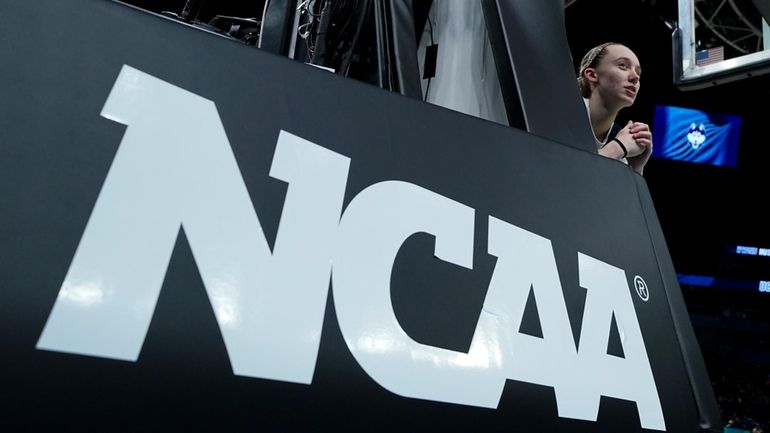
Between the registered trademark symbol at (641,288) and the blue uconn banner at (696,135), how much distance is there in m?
8.91

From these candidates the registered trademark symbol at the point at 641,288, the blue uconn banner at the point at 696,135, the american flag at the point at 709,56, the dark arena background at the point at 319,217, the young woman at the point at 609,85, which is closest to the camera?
the dark arena background at the point at 319,217

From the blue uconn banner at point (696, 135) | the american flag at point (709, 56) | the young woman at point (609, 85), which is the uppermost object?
the blue uconn banner at point (696, 135)

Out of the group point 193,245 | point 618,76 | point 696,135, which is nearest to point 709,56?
point 618,76

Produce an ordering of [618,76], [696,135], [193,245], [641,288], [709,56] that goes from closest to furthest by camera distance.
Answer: [193,245], [641,288], [618,76], [709,56], [696,135]

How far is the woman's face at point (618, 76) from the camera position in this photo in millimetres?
1632

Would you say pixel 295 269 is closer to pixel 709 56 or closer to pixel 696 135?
pixel 709 56

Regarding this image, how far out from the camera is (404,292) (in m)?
0.77

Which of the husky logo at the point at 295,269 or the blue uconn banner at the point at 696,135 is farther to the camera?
the blue uconn banner at the point at 696,135

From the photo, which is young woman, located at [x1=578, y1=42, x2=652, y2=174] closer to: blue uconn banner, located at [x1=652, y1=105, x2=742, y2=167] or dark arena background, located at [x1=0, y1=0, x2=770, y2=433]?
dark arena background, located at [x1=0, y1=0, x2=770, y2=433]

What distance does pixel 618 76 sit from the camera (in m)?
1.64

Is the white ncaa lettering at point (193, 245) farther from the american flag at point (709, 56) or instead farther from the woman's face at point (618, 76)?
the american flag at point (709, 56)

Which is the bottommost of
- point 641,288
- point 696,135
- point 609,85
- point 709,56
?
point 641,288

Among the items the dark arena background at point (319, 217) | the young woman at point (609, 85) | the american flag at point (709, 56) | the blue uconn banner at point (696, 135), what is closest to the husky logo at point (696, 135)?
the blue uconn banner at point (696, 135)

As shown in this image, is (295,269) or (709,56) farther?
(709,56)
